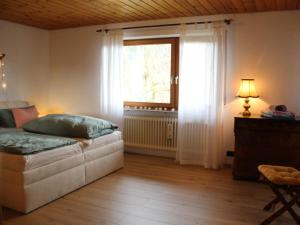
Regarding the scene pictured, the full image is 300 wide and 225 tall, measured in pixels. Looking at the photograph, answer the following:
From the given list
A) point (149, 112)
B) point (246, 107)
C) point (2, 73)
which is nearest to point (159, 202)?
point (246, 107)

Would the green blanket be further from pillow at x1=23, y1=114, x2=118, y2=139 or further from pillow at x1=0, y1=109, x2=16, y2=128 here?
pillow at x1=0, y1=109, x2=16, y2=128

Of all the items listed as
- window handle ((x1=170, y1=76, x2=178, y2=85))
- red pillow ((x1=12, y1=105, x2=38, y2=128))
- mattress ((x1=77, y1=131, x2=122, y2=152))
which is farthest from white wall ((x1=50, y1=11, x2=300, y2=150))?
red pillow ((x1=12, y1=105, x2=38, y2=128))

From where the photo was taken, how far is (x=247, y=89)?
3758 millimetres

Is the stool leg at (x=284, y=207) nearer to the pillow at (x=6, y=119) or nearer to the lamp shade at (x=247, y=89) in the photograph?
the lamp shade at (x=247, y=89)

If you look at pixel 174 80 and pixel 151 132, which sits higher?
pixel 174 80

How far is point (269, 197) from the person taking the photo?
121 inches

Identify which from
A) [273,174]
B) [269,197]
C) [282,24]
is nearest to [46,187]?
[273,174]

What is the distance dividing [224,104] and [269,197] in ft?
4.81

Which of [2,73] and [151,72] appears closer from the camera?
[2,73]

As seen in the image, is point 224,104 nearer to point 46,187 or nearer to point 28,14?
point 46,187

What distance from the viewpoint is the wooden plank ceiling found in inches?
136

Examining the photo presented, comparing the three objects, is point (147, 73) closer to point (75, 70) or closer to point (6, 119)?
point (75, 70)

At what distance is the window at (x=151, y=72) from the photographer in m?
4.56

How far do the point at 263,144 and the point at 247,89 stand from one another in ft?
2.45
